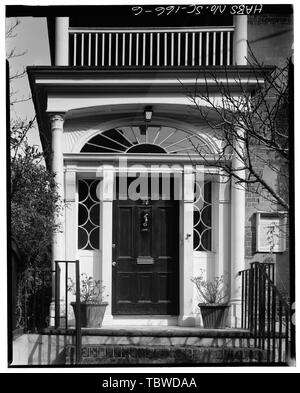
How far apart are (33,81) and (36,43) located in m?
0.35

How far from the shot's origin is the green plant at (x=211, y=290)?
7.22 meters

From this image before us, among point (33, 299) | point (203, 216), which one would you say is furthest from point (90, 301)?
point (203, 216)

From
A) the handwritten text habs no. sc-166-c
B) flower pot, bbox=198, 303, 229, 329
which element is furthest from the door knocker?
the handwritten text habs no. sc-166-c

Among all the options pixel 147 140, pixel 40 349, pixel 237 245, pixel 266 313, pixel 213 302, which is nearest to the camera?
pixel 40 349

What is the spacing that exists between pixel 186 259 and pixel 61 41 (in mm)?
2137

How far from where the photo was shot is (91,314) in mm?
7266

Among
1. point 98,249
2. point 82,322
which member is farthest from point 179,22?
point 82,322

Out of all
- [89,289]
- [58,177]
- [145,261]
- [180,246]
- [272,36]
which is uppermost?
[272,36]

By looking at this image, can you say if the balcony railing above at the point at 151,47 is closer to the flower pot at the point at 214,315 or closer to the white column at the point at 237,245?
the white column at the point at 237,245

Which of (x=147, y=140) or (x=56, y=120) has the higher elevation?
(x=56, y=120)

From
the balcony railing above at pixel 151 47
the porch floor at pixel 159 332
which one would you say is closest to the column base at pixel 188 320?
the porch floor at pixel 159 332

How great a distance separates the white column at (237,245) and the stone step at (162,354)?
376 mm

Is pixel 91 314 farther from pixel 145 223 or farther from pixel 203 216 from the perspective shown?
pixel 203 216

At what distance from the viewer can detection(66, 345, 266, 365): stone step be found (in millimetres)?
6891
